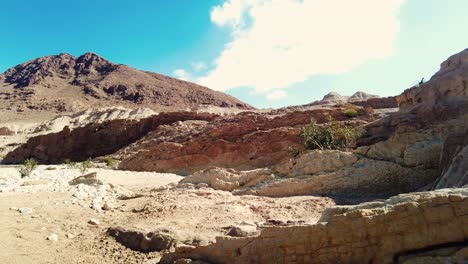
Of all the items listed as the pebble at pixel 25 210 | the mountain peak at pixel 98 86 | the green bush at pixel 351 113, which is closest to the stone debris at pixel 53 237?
the pebble at pixel 25 210

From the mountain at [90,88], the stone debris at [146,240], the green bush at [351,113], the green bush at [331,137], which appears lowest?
the stone debris at [146,240]

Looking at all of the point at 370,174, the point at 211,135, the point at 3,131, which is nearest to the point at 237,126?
the point at 211,135

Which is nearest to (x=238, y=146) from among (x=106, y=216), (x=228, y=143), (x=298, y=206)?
(x=228, y=143)

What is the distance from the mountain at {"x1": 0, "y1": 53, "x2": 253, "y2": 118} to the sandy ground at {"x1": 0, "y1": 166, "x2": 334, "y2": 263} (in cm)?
7479

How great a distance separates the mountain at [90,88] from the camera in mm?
94312

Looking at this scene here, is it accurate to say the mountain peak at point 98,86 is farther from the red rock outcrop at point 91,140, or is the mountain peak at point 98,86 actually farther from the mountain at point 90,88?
the red rock outcrop at point 91,140

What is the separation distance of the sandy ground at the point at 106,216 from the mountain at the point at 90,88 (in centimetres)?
7479

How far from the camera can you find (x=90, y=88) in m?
103

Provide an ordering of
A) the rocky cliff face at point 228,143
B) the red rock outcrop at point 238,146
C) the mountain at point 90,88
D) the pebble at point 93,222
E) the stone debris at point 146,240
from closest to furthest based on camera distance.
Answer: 1. the stone debris at point 146,240
2. the pebble at point 93,222
3. the red rock outcrop at point 238,146
4. the rocky cliff face at point 228,143
5. the mountain at point 90,88

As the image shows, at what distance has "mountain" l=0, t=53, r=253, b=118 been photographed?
3713 inches

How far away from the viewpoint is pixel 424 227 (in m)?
4.86

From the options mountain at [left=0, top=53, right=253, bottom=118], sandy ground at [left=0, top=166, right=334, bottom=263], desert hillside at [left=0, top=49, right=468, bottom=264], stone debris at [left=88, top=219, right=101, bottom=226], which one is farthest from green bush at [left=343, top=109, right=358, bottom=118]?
mountain at [left=0, top=53, right=253, bottom=118]

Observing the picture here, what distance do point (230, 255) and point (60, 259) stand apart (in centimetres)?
371

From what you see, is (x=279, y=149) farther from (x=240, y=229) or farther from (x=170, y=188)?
(x=240, y=229)
